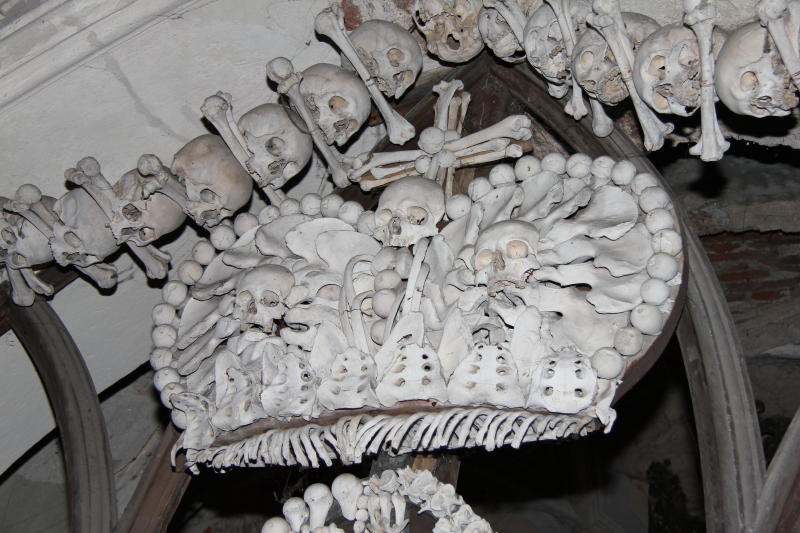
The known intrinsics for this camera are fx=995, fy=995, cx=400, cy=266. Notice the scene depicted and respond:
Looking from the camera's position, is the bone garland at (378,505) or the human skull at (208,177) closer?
the bone garland at (378,505)

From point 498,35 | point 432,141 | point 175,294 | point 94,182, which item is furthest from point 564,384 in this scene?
point 94,182

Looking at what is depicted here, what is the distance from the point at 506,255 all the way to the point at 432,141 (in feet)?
1.19

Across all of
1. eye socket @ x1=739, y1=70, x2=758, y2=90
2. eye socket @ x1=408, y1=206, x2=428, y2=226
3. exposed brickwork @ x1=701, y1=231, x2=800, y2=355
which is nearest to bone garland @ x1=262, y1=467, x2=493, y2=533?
eye socket @ x1=408, y1=206, x2=428, y2=226

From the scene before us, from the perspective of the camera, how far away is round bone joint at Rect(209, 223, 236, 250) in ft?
5.60

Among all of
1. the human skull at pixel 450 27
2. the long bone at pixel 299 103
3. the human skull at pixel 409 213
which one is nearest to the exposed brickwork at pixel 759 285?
the human skull at pixel 450 27

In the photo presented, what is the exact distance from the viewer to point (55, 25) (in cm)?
165

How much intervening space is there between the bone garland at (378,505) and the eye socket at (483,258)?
13.4 inches

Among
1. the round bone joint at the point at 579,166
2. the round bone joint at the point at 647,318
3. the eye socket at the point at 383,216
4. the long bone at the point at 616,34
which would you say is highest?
the long bone at the point at 616,34

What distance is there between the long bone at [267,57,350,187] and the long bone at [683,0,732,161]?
65 centimetres

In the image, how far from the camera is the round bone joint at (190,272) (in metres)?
1.71

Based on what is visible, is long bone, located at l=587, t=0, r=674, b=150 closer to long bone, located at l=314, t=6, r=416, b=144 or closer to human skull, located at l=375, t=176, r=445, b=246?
human skull, located at l=375, t=176, r=445, b=246

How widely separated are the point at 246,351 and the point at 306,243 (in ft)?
0.64

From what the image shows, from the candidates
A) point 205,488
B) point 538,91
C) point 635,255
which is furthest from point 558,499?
point 635,255

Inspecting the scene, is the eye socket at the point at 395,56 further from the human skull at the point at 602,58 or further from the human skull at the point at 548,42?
the human skull at the point at 602,58
